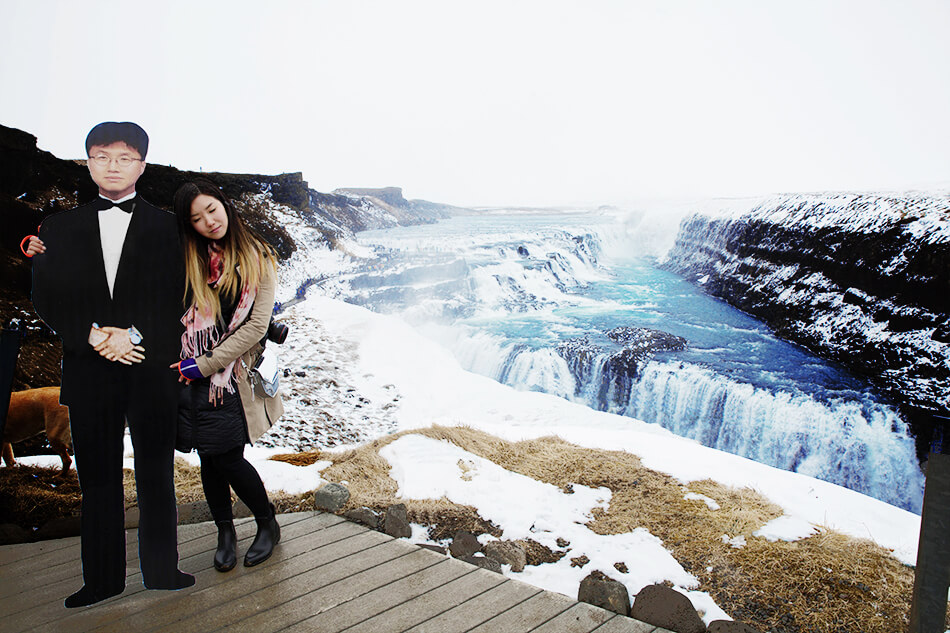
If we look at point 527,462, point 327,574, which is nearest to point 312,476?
point 327,574

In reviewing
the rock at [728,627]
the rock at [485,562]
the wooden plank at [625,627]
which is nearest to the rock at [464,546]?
the rock at [485,562]

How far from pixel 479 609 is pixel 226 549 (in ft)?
3.26

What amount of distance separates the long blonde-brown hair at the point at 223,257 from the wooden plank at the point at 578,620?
1.55m

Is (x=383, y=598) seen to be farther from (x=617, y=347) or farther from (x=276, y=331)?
(x=617, y=347)

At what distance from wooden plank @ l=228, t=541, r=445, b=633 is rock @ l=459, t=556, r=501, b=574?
20 cm

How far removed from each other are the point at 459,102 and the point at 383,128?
2.19ft

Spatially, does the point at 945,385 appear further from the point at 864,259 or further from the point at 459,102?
the point at 459,102

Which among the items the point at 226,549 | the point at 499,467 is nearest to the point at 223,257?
the point at 226,549

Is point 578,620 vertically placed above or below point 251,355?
below

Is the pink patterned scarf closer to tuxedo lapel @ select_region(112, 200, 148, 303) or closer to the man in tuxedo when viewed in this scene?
the man in tuxedo

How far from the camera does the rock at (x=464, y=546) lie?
241 centimetres

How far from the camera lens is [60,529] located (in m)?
2.47

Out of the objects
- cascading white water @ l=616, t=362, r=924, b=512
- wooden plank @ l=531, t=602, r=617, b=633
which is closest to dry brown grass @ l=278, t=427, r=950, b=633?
wooden plank @ l=531, t=602, r=617, b=633

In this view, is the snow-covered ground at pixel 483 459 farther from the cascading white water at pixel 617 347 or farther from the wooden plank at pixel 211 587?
the wooden plank at pixel 211 587
